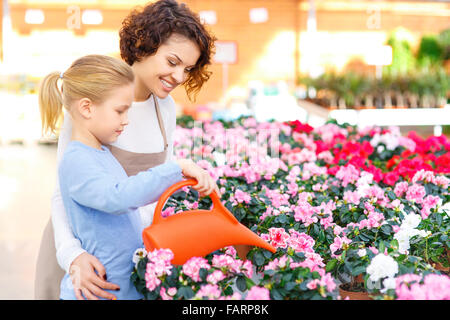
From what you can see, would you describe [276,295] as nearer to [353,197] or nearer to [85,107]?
[85,107]

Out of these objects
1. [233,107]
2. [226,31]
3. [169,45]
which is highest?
[226,31]

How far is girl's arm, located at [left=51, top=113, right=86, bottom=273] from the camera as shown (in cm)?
120

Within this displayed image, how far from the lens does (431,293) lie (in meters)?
0.96

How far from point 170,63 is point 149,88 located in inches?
4.4

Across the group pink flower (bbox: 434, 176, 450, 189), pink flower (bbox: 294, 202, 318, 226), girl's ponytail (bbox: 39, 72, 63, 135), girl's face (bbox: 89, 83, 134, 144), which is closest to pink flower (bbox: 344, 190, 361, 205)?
pink flower (bbox: 294, 202, 318, 226)

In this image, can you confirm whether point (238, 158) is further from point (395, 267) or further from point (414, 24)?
point (414, 24)

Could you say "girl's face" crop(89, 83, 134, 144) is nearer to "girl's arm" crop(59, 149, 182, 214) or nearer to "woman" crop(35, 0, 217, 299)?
"girl's arm" crop(59, 149, 182, 214)

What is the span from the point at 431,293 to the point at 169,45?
0.91 m

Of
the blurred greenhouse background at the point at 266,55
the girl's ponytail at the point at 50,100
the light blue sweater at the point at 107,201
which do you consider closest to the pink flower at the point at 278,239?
the light blue sweater at the point at 107,201

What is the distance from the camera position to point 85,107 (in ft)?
3.87

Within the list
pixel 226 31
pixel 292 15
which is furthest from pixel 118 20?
pixel 292 15

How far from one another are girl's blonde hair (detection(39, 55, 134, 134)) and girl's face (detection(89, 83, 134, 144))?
1 cm

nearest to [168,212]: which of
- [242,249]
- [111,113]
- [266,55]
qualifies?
[242,249]

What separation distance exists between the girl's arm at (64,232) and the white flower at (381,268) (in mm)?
643
